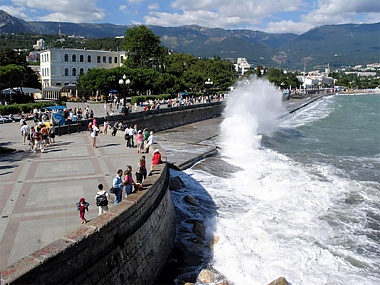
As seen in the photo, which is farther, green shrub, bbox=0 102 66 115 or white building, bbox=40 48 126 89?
white building, bbox=40 48 126 89

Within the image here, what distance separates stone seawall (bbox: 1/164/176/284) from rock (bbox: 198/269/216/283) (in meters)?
1.14

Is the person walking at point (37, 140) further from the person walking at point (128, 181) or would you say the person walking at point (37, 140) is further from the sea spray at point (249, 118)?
the sea spray at point (249, 118)

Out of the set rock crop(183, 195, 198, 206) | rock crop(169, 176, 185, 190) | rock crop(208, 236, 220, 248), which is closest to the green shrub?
rock crop(169, 176, 185, 190)

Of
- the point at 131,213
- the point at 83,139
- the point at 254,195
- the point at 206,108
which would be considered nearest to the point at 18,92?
the point at 206,108

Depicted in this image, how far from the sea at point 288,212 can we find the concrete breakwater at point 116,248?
1.54 metres

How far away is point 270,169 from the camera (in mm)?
21375

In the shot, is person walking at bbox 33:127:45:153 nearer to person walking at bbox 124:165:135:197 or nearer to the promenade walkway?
the promenade walkway

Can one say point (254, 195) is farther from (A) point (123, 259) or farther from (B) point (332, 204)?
(A) point (123, 259)

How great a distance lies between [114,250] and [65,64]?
66.6 metres

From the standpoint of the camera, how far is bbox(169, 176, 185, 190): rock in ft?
54.7

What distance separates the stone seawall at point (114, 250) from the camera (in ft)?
21.0

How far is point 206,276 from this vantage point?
33.4 feet

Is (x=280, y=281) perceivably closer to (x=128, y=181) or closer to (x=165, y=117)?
(x=128, y=181)

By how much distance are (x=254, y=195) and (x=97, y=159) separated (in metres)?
6.78
